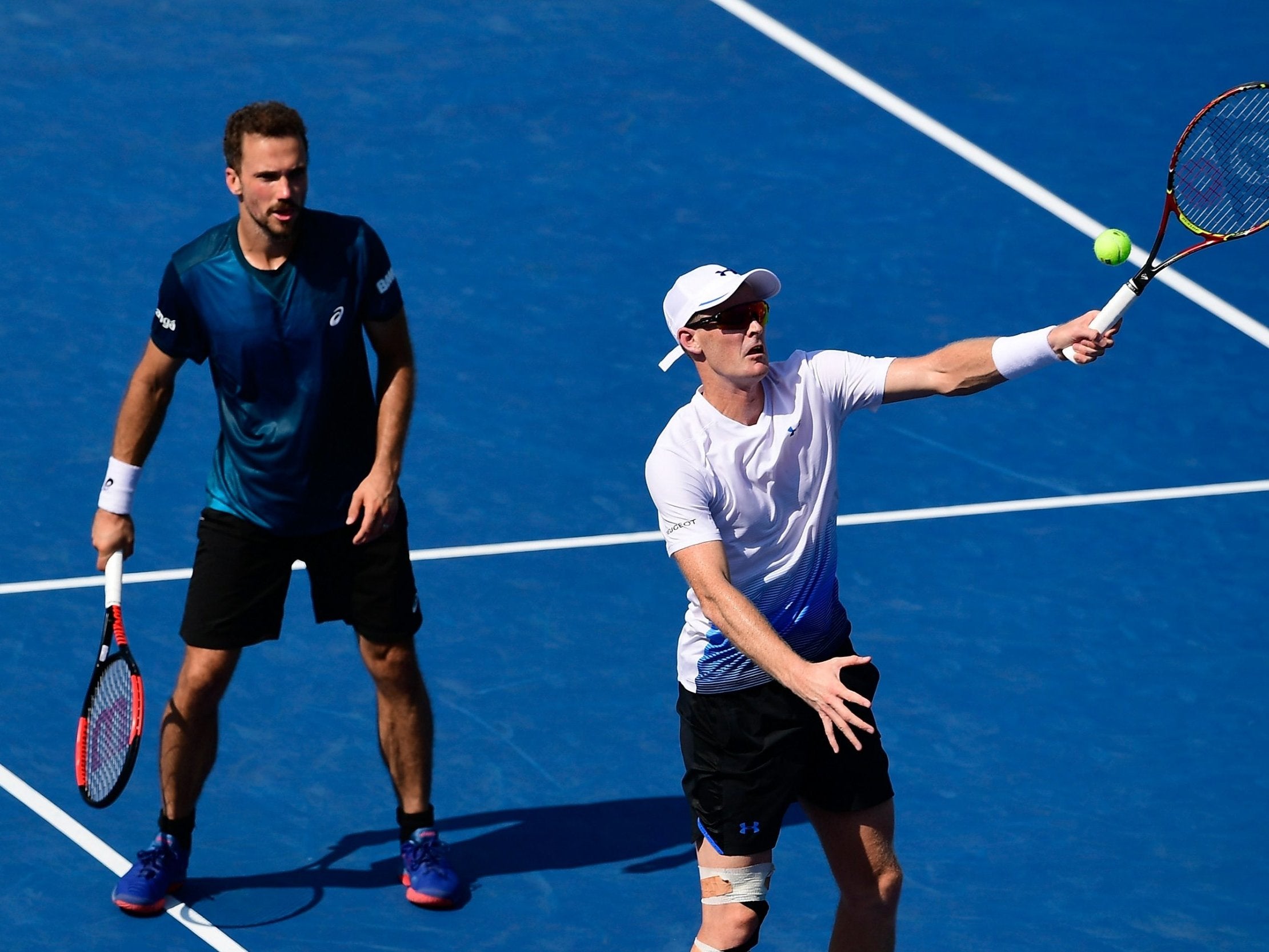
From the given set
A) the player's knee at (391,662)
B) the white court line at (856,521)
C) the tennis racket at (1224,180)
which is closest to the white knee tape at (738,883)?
the player's knee at (391,662)

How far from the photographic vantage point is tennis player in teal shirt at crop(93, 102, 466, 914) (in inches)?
248

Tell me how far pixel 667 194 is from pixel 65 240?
307 centimetres

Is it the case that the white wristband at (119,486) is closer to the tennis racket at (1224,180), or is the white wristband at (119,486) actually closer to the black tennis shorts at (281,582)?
the black tennis shorts at (281,582)

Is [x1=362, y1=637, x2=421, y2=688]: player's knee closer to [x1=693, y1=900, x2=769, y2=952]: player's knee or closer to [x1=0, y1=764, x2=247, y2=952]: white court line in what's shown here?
[x1=0, y1=764, x2=247, y2=952]: white court line

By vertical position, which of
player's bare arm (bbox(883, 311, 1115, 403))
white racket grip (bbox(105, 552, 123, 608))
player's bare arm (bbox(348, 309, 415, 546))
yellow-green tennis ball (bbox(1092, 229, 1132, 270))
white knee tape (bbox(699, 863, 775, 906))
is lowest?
white knee tape (bbox(699, 863, 775, 906))

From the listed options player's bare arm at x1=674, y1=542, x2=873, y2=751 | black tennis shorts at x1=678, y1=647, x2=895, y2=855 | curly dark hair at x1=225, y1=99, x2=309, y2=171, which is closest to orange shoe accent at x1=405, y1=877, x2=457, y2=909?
black tennis shorts at x1=678, y1=647, x2=895, y2=855

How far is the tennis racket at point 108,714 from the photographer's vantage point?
20.7ft

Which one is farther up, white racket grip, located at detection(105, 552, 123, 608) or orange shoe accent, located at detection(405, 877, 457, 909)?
white racket grip, located at detection(105, 552, 123, 608)

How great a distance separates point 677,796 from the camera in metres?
7.24

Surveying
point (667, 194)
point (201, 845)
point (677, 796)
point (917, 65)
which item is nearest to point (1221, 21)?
point (917, 65)

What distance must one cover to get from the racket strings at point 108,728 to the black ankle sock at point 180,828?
29cm

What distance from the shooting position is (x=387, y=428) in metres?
6.47

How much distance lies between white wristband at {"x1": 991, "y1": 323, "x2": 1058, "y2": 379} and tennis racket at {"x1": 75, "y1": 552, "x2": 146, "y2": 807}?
265 centimetres

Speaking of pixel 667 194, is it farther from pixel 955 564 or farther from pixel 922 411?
pixel 955 564
